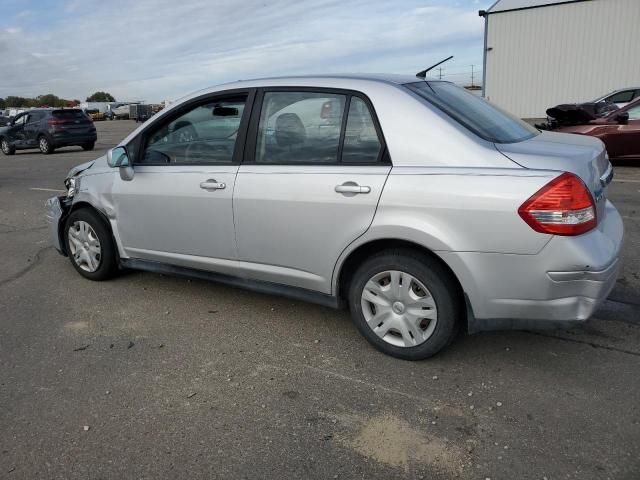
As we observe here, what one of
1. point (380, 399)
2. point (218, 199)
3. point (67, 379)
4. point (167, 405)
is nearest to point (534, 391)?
point (380, 399)

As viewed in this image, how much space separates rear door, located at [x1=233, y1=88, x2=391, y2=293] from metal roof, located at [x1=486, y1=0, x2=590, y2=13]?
77.9ft

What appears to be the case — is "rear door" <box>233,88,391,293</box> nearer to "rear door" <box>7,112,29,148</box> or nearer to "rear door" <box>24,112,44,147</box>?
"rear door" <box>24,112,44,147</box>

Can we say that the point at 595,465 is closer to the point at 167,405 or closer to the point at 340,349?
the point at 340,349

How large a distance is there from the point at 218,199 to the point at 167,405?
1402 millimetres

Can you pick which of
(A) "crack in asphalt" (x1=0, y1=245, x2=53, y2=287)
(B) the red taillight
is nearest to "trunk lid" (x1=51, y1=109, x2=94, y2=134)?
(A) "crack in asphalt" (x1=0, y1=245, x2=53, y2=287)

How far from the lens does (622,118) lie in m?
10.3

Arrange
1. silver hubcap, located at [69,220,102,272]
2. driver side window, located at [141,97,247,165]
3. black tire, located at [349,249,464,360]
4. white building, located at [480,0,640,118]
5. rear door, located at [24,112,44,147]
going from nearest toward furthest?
black tire, located at [349,249,464,360] → driver side window, located at [141,97,247,165] → silver hubcap, located at [69,220,102,272] → rear door, located at [24,112,44,147] → white building, located at [480,0,640,118]

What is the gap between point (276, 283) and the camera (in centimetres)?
376

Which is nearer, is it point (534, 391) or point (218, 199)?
point (534, 391)

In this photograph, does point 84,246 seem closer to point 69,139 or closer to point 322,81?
point 322,81

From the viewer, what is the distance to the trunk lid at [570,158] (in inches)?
113

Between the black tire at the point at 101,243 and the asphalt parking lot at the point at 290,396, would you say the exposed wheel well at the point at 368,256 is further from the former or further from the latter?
the black tire at the point at 101,243

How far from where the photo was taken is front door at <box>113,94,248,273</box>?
381 centimetres

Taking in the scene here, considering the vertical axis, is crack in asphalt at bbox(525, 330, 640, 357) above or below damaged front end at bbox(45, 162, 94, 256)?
below
